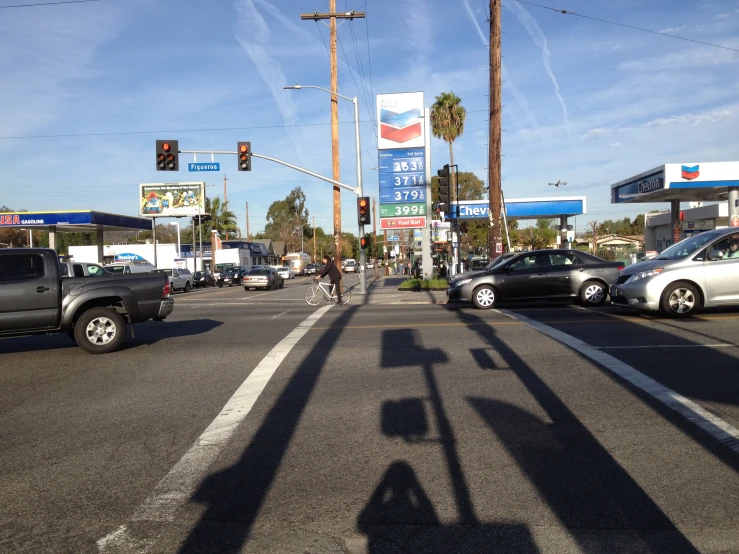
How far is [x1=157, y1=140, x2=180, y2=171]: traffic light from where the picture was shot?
24422mm

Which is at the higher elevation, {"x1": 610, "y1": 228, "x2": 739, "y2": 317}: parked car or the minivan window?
the minivan window

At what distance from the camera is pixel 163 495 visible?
4.66 m

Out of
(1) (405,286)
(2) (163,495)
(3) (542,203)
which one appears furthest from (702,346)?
(3) (542,203)

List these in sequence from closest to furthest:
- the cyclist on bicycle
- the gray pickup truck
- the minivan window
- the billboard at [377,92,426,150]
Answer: the gray pickup truck < the minivan window < the cyclist on bicycle < the billboard at [377,92,426,150]

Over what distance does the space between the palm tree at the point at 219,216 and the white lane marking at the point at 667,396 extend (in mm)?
71453

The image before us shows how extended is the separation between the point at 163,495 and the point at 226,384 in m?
3.56

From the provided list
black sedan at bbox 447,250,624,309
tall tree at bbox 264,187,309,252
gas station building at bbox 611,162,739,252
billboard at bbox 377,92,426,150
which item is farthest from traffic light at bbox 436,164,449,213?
tall tree at bbox 264,187,309,252

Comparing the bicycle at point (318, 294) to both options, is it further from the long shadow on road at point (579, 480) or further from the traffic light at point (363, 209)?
the long shadow on road at point (579, 480)

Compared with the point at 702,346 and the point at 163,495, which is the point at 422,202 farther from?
the point at 163,495

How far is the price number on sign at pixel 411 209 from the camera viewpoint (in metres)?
28.8

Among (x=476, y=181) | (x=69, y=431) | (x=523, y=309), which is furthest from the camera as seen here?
(x=476, y=181)

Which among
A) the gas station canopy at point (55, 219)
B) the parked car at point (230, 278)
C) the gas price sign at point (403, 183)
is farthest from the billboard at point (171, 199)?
the gas price sign at point (403, 183)

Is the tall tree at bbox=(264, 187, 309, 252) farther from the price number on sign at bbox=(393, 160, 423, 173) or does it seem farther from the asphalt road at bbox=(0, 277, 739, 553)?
the asphalt road at bbox=(0, 277, 739, 553)

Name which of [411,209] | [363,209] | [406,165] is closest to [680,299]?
[363,209]
